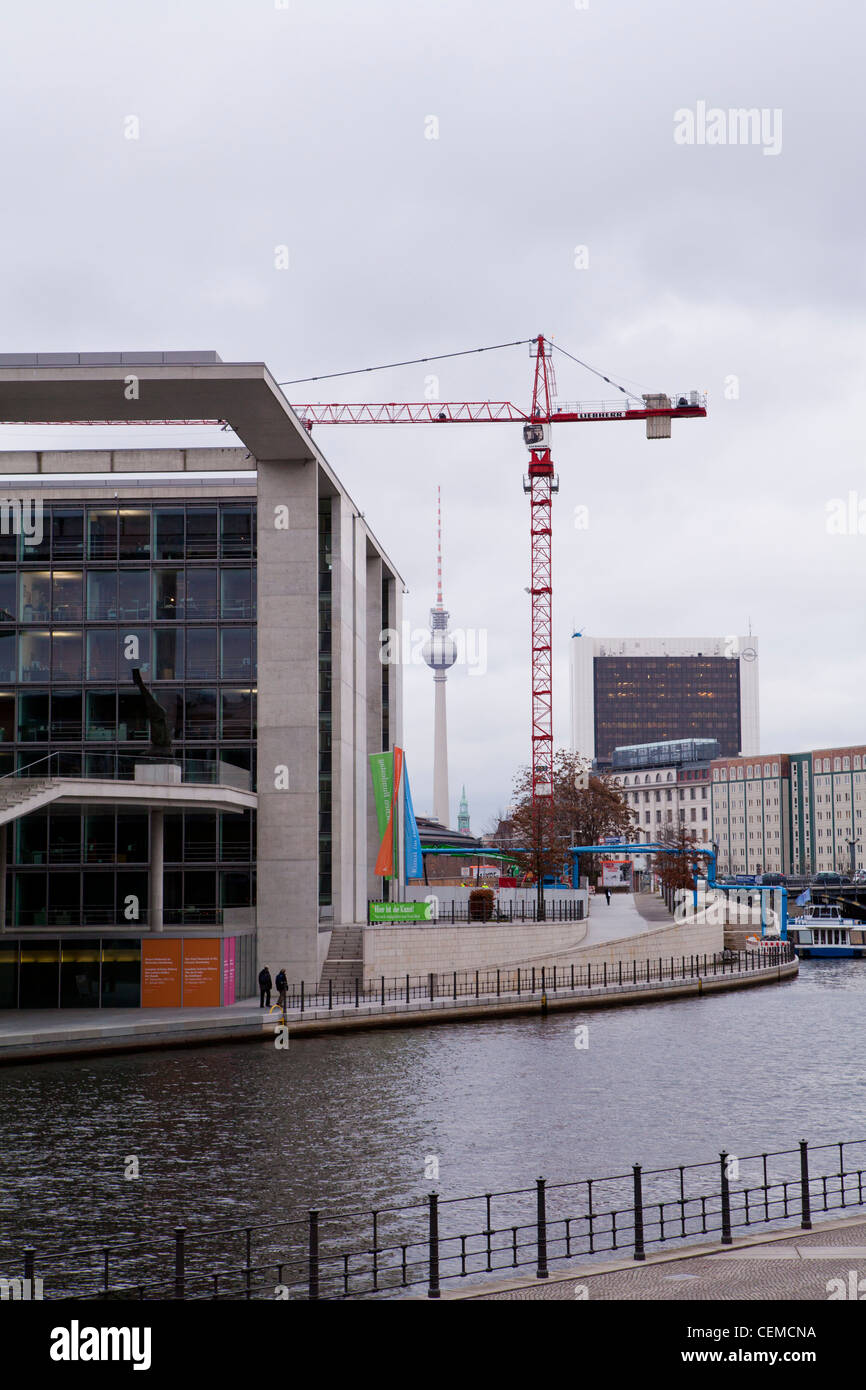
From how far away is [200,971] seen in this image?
47656 mm

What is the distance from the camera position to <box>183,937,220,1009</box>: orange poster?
1874 inches

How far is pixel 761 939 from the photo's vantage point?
90.1 m

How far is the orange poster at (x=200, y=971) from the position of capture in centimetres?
4759

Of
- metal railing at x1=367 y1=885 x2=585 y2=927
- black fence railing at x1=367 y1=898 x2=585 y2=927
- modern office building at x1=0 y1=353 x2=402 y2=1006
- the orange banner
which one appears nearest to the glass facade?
modern office building at x1=0 y1=353 x2=402 y2=1006

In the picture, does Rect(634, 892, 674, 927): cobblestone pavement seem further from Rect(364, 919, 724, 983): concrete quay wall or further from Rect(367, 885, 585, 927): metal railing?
Rect(364, 919, 724, 983): concrete quay wall

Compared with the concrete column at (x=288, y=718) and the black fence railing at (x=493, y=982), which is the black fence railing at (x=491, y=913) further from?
the concrete column at (x=288, y=718)

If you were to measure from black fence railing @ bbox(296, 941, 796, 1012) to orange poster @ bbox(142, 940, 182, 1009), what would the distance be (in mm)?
4016

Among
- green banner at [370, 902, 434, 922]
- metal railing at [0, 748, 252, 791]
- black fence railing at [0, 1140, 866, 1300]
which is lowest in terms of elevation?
black fence railing at [0, 1140, 866, 1300]

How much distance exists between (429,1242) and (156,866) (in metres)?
35.7

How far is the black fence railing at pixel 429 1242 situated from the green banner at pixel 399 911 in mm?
33288

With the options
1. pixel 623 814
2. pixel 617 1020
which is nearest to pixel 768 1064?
pixel 617 1020
